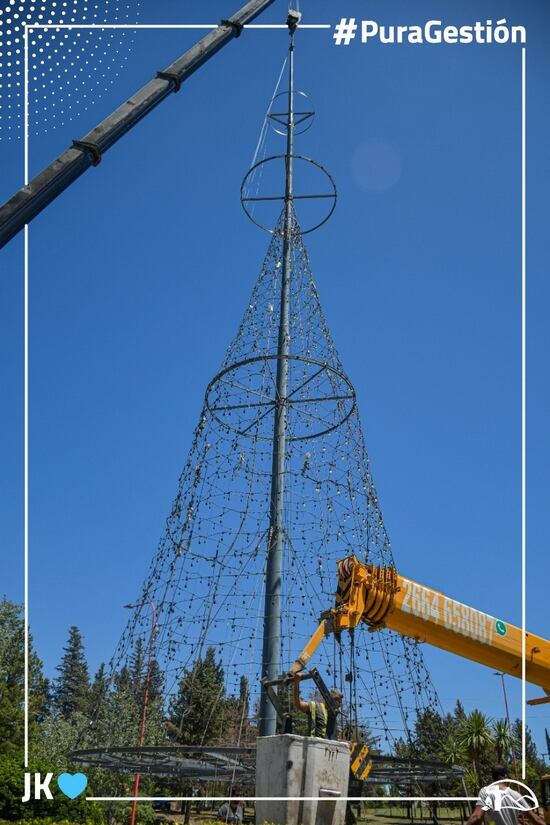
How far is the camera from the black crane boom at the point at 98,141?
8.30m

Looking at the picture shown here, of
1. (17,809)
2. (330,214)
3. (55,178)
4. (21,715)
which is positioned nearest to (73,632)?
(21,715)

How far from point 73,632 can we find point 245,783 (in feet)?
314

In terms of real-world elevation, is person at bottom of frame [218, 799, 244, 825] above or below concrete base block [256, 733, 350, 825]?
below

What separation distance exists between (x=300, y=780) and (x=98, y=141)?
7587 mm

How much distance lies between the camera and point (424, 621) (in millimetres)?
12836

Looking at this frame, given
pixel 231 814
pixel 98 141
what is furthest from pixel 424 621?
pixel 98 141

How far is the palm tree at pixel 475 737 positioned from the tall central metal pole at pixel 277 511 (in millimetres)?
43043

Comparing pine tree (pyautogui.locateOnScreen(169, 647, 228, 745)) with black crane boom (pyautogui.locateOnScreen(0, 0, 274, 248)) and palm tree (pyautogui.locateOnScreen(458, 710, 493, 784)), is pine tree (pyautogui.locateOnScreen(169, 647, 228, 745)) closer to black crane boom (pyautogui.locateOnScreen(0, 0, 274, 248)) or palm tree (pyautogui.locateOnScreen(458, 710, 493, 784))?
black crane boom (pyautogui.locateOnScreen(0, 0, 274, 248))

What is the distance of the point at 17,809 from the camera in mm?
18531

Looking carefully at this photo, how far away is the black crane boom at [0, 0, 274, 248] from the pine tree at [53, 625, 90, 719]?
8958cm

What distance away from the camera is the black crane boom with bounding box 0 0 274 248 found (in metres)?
8.30

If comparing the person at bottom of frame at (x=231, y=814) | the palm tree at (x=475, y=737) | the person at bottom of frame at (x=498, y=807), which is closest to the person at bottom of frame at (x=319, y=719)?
the person at bottom of frame at (x=231, y=814)

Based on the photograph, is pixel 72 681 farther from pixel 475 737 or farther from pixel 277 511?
pixel 277 511

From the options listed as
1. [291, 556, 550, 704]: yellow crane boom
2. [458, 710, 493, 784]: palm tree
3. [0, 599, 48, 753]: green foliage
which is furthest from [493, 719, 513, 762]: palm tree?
[291, 556, 550, 704]: yellow crane boom
